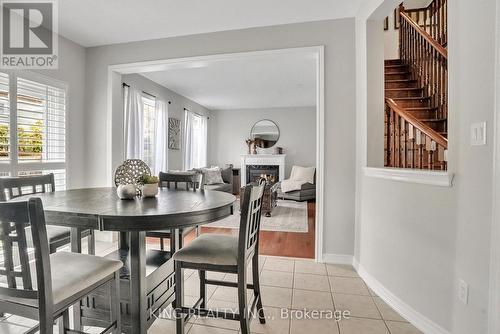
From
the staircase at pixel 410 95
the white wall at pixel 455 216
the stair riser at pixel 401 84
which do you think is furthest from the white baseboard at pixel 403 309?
the stair riser at pixel 401 84

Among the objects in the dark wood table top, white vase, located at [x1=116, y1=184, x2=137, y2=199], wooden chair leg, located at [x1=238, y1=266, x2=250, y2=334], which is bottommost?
wooden chair leg, located at [x1=238, y1=266, x2=250, y2=334]

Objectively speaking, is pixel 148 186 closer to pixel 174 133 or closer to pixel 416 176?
pixel 416 176

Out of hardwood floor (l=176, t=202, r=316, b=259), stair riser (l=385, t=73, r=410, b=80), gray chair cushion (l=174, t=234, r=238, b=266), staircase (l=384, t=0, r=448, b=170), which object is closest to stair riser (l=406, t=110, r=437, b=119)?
staircase (l=384, t=0, r=448, b=170)

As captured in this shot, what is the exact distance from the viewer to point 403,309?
75.5 inches

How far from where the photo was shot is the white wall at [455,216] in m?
1.30

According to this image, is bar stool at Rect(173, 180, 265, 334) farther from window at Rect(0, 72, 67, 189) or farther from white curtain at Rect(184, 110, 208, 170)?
white curtain at Rect(184, 110, 208, 170)

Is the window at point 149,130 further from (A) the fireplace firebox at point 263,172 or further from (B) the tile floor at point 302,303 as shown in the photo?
(A) the fireplace firebox at point 263,172

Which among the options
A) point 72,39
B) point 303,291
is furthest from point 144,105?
point 303,291

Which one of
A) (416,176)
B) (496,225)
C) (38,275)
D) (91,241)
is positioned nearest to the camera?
(38,275)

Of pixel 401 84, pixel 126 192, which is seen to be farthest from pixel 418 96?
pixel 126 192

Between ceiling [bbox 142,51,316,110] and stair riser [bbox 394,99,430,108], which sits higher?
ceiling [bbox 142,51,316,110]

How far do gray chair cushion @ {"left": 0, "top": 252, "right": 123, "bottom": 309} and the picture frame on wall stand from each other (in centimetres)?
439

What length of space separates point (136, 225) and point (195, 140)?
5.92 meters

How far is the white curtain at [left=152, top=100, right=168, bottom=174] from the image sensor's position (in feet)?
16.9
